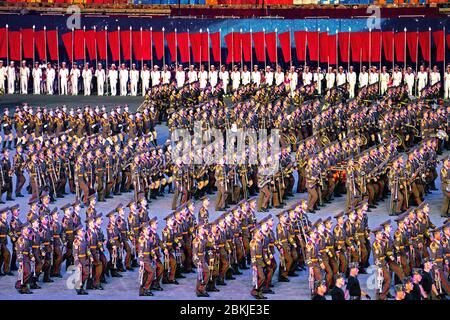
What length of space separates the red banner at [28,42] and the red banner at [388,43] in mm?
13468

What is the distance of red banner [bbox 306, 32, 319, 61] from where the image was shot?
53.9 metres

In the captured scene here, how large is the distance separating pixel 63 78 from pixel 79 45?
177cm

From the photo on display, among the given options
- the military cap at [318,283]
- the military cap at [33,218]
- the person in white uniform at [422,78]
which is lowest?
the military cap at [318,283]

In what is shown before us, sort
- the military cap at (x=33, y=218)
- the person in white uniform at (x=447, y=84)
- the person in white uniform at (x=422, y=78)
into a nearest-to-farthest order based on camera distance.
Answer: the military cap at (x=33, y=218)
the person in white uniform at (x=447, y=84)
the person in white uniform at (x=422, y=78)

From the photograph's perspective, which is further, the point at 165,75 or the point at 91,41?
the point at 91,41

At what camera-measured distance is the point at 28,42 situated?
5594 centimetres

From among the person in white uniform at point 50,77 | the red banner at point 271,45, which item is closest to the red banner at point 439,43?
the red banner at point 271,45

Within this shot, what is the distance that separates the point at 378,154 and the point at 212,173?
4.43m

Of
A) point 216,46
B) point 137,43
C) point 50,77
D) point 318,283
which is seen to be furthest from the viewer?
point 137,43

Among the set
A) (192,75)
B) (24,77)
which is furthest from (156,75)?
(24,77)

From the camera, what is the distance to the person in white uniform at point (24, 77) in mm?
54406

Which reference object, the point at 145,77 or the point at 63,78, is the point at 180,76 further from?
the point at 63,78

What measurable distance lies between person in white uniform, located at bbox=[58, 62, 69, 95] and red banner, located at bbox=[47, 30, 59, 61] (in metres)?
1.42

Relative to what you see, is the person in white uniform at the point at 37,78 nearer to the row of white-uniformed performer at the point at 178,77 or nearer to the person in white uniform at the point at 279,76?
the row of white-uniformed performer at the point at 178,77
